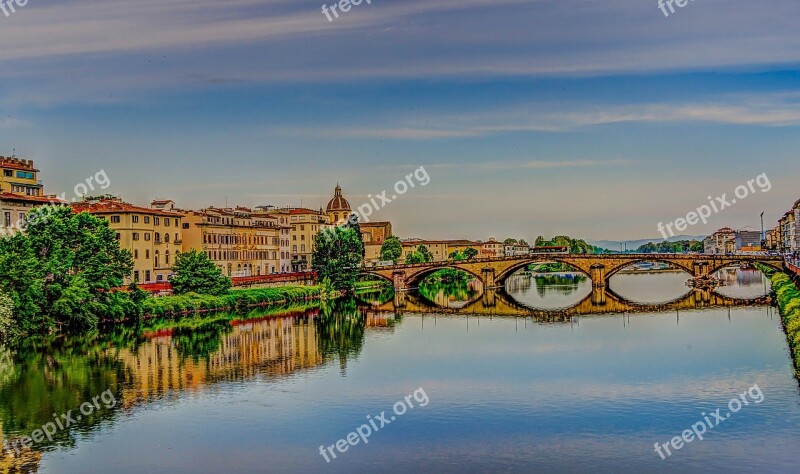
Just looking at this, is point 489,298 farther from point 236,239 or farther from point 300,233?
point 300,233

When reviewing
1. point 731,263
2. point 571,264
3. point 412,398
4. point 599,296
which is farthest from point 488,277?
point 412,398

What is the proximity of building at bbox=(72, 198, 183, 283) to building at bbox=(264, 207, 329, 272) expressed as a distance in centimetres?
2529

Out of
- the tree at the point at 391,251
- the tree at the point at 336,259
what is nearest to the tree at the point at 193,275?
the tree at the point at 336,259

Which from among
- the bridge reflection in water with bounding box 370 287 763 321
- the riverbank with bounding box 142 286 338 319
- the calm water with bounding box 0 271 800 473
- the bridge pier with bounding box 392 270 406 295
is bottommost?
the calm water with bounding box 0 271 800 473

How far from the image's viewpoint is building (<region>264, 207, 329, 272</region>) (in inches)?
3711

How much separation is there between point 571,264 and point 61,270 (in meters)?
49.5

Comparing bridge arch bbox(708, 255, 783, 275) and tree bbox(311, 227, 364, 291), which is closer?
bridge arch bbox(708, 255, 783, 275)

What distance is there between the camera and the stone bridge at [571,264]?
7706cm

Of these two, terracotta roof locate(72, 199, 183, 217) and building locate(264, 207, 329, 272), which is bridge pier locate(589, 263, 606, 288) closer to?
building locate(264, 207, 329, 272)

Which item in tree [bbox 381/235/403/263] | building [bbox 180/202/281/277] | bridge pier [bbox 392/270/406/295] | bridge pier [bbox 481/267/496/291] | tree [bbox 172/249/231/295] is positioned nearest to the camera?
tree [bbox 172/249/231/295]

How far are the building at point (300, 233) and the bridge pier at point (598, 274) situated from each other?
2895cm

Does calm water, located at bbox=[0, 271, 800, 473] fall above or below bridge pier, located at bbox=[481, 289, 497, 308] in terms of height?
below

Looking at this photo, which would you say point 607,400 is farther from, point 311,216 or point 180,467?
point 311,216

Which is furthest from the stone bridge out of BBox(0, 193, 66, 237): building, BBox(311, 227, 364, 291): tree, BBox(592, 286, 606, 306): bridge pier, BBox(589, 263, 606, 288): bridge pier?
BBox(0, 193, 66, 237): building
